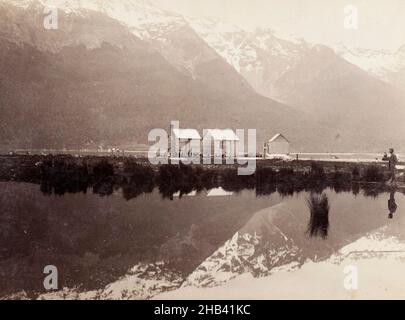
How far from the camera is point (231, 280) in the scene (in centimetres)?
2009

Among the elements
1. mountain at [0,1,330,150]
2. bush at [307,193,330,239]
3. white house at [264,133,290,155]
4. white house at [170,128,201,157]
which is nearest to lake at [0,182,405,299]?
bush at [307,193,330,239]

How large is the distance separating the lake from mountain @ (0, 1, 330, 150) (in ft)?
336

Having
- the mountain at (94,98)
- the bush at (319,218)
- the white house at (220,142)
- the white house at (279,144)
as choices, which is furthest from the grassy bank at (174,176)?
the mountain at (94,98)

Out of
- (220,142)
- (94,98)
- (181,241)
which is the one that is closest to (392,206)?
(181,241)

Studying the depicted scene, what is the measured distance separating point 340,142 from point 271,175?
13315 cm

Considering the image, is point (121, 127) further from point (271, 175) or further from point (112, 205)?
point (112, 205)

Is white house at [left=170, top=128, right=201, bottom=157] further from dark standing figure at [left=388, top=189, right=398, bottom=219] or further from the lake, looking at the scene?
dark standing figure at [left=388, top=189, right=398, bottom=219]

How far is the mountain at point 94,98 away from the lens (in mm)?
146125

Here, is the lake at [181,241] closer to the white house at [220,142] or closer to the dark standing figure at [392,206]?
the dark standing figure at [392,206]

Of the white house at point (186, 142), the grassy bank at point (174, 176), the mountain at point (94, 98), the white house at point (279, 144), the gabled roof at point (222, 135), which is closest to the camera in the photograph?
the grassy bank at point (174, 176)

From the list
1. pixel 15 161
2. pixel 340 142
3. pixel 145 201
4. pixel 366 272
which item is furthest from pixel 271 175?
pixel 340 142

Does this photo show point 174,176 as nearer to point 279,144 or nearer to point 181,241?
point 181,241

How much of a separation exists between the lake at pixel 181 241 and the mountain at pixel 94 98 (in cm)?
10230

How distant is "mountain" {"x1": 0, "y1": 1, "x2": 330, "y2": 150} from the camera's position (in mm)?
146125
